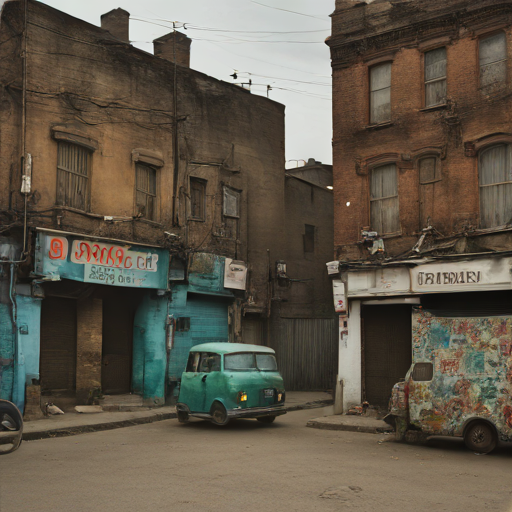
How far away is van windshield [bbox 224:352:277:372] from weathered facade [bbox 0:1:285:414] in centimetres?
543

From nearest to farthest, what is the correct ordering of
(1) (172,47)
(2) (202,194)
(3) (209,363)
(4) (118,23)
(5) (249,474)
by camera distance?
(5) (249,474) < (3) (209,363) < (4) (118,23) < (2) (202,194) < (1) (172,47)

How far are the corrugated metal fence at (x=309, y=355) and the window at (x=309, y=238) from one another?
199 inches

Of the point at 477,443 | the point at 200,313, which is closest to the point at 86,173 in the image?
the point at 200,313

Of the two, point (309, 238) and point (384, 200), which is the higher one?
point (309, 238)

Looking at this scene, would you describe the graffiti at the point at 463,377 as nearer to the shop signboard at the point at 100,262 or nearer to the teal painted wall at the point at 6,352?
the shop signboard at the point at 100,262

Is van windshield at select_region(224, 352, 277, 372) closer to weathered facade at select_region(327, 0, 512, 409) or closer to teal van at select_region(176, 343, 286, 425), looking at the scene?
teal van at select_region(176, 343, 286, 425)

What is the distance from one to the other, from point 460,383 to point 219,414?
18.5 feet

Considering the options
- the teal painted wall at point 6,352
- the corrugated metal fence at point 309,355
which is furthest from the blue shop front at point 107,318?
the corrugated metal fence at point 309,355

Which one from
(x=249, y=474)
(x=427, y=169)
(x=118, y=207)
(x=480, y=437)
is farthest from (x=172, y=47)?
(x=249, y=474)

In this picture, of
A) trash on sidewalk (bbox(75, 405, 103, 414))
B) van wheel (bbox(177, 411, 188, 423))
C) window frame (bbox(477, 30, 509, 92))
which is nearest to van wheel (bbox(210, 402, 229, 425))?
van wheel (bbox(177, 411, 188, 423))

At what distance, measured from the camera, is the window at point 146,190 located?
21.8m

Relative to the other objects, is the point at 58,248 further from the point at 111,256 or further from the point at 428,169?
the point at 428,169

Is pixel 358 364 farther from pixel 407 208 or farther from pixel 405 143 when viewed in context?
pixel 405 143

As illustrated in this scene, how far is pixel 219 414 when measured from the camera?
51.4ft
